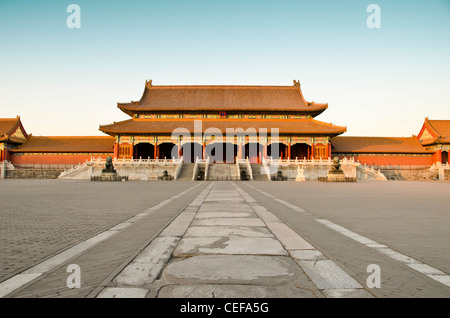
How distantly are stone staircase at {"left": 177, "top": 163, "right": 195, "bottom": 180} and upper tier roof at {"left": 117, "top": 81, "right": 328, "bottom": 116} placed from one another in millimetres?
10310

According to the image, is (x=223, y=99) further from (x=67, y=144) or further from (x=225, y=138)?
(x=67, y=144)

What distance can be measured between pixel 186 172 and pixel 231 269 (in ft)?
95.3

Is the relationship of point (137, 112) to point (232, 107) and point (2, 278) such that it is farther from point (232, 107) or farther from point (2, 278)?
point (2, 278)

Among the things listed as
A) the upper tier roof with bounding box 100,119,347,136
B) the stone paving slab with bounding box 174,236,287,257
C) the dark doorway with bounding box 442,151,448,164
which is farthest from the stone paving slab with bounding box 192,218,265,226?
the dark doorway with bounding box 442,151,448,164

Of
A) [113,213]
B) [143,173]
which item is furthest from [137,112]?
[113,213]

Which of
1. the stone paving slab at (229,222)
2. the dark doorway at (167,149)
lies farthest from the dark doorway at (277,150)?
the stone paving slab at (229,222)

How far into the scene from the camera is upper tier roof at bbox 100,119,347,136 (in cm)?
3709

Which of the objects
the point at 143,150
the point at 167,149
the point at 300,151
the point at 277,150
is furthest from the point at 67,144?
the point at 300,151

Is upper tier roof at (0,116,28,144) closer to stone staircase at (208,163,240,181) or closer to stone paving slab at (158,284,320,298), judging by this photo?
stone staircase at (208,163,240,181)

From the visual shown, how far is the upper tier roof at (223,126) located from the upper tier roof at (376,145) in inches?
182

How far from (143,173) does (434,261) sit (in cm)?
3085

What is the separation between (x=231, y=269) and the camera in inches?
113

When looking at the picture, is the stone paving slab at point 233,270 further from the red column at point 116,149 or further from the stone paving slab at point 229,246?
the red column at point 116,149

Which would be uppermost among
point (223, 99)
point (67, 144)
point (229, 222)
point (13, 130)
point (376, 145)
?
point (223, 99)
